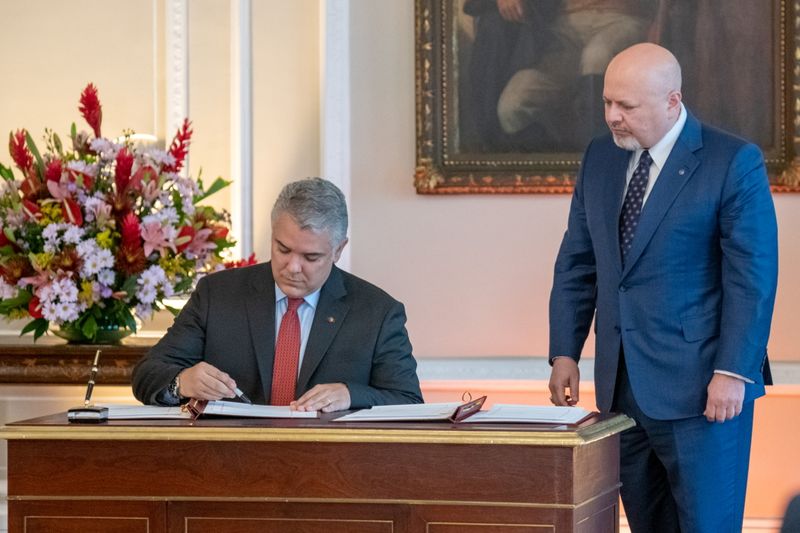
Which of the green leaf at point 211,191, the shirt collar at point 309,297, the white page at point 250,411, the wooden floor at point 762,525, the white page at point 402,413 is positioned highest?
the green leaf at point 211,191

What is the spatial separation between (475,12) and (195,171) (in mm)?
1481

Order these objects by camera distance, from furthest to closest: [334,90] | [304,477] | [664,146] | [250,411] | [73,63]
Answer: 1. [73,63]
2. [334,90]
3. [664,146]
4. [250,411]
5. [304,477]

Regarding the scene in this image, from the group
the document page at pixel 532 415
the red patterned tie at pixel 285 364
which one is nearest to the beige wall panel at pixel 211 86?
the red patterned tie at pixel 285 364

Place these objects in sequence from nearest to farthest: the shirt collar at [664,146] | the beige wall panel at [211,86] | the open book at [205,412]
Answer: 1. the open book at [205,412]
2. the shirt collar at [664,146]
3. the beige wall panel at [211,86]

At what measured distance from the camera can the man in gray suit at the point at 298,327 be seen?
3.42 meters

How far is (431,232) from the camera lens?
223 inches

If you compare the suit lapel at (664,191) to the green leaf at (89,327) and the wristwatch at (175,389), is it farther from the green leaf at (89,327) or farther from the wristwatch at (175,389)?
the green leaf at (89,327)

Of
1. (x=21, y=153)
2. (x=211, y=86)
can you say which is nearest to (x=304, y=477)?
(x=21, y=153)

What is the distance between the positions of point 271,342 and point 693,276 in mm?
1250

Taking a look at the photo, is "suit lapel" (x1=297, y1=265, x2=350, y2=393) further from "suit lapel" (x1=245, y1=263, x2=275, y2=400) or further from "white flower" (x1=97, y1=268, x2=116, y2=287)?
"white flower" (x1=97, y1=268, x2=116, y2=287)

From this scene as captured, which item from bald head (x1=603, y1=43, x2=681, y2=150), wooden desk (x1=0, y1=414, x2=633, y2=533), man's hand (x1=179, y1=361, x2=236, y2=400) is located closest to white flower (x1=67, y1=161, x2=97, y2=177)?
man's hand (x1=179, y1=361, x2=236, y2=400)

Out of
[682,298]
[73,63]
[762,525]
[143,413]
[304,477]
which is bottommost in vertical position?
[762,525]

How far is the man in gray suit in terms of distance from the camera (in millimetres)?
3424

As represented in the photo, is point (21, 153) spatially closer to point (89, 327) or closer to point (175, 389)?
point (89, 327)
